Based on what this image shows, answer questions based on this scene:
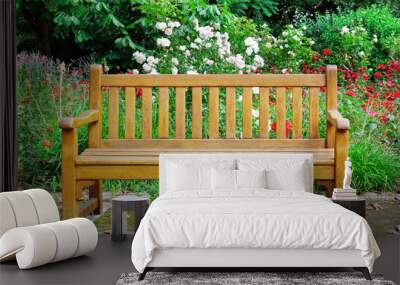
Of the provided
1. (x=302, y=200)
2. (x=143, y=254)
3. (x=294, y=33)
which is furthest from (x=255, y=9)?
(x=143, y=254)

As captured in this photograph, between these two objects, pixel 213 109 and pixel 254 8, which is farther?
pixel 254 8

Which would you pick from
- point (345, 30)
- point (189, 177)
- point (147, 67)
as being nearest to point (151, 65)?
point (147, 67)

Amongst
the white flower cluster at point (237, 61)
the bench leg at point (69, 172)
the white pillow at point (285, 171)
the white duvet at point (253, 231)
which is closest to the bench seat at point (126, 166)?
the bench leg at point (69, 172)

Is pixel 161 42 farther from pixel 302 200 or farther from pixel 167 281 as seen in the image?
pixel 167 281

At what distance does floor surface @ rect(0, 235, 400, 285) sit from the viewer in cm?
380

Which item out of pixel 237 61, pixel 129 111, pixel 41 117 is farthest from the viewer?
pixel 41 117

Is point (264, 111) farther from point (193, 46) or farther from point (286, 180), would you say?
point (193, 46)

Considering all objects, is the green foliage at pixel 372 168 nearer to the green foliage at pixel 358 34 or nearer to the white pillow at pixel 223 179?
the green foliage at pixel 358 34

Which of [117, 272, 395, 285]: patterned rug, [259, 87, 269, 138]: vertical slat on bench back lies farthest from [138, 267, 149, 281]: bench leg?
[259, 87, 269, 138]: vertical slat on bench back

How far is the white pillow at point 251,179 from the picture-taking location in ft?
15.5

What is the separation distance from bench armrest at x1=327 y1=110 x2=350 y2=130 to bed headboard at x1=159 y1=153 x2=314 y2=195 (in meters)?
0.26

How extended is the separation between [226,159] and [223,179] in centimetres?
24

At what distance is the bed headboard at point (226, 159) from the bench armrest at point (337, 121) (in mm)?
262

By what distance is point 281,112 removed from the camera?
5.63 metres
